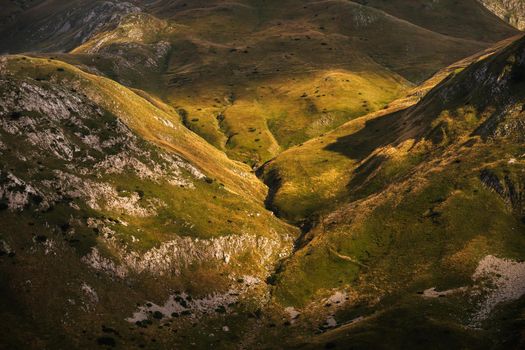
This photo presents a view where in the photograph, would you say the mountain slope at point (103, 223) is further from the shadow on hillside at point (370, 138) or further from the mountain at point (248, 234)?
the shadow on hillside at point (370, 138)

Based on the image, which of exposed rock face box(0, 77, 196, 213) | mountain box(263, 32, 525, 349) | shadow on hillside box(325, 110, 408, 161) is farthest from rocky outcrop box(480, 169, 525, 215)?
exposed rock face box(0, 77, 196, 213)

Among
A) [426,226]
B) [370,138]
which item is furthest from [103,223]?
[370,138]

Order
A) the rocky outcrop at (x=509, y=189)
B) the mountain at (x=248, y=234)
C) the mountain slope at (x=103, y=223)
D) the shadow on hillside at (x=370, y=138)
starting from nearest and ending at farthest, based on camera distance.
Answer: the mountain slope at (x=103, y=223)
the mountain at (x=248, y=234)
the rocky outcrop at (x=509, y=189)
the shadow on hillside at (x=370, y=138)

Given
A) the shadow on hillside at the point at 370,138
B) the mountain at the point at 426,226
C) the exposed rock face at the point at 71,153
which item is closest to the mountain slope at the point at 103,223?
the exposed rock face at the point at 71,153

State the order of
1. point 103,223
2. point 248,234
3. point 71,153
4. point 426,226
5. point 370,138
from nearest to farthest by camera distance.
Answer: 1. point 103,223
2. point 426,226
3. point 71,153
4. point 248,234
5. point 370,138

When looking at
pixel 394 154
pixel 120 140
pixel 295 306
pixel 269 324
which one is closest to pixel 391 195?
pixel 394 154

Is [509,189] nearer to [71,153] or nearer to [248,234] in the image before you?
[248,234]

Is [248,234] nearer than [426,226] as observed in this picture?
No

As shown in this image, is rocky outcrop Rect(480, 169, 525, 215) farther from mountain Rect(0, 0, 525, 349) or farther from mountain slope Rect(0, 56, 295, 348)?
mountain slope Rect(0, 56, 295, 348)

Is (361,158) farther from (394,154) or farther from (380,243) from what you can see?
(380,243)

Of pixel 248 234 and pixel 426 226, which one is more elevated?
pixel 426 226

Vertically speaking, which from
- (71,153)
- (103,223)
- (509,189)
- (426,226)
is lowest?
(426,226)

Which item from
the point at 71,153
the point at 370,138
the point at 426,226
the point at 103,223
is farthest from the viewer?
the point at 370,138
